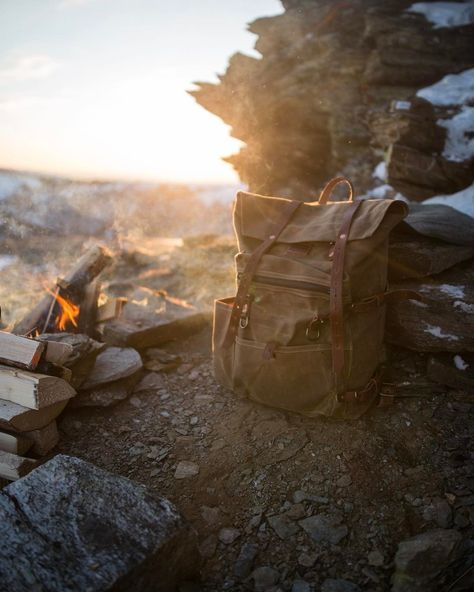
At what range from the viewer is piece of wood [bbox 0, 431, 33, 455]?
2219mm

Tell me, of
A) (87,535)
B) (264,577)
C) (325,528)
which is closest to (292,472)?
(325,528)

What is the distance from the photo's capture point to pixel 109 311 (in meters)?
3.83

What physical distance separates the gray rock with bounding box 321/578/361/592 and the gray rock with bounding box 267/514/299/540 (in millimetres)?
277

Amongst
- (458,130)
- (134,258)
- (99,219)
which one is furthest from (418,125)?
(99,219)

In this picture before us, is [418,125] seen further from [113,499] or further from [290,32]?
→ [290,32]

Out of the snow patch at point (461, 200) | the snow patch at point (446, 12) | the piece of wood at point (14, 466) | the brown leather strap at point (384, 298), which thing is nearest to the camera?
the piece of wood at point (14, 466)

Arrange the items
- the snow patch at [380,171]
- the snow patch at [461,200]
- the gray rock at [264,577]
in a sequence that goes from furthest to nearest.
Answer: the snow patch at [380,171]
the snow patch at [461,200]
the gray rock at [264,577]

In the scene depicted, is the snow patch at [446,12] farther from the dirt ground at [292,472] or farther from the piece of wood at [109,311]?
the piece of wood at [109,311]

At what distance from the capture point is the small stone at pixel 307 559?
176cm

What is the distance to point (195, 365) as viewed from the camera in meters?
3.48

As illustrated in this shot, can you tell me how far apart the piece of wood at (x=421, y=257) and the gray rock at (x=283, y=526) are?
194 cm

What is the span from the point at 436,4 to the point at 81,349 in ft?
35.1

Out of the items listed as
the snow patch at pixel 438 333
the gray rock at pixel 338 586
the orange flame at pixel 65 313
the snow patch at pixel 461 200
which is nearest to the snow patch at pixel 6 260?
the orange flame at pixel 65 313

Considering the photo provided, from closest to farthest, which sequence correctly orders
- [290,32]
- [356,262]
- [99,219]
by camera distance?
[356,262], [290,32], [99,219]
